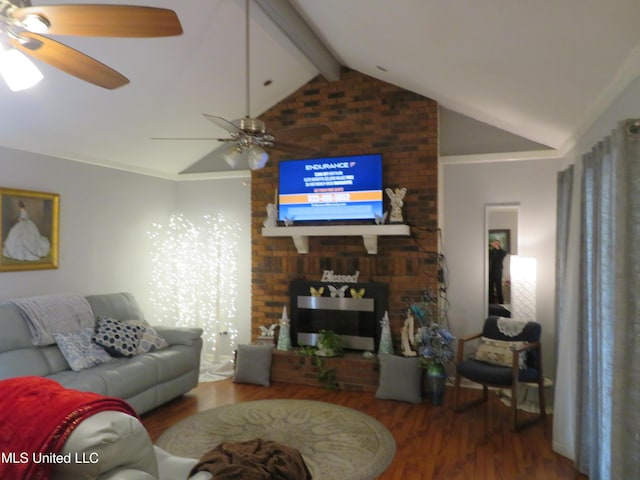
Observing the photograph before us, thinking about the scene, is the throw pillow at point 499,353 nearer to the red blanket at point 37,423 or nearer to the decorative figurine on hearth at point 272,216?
the decorative figurine on hearth at point 272,216

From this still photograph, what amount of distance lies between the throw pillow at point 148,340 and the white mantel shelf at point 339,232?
1.59 m

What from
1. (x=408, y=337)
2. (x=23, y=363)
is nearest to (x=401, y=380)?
(x=408, y=337)

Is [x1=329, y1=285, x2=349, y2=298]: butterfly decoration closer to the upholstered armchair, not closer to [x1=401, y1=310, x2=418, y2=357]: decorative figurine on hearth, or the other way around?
[x1=401, y1=310, x2=418, y2=357]: decorative figurine on hearth

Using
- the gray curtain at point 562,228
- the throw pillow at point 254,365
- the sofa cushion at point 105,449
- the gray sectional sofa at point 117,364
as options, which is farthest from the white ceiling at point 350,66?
→ the throw pillow at point 254,365

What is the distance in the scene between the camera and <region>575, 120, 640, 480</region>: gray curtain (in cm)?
194

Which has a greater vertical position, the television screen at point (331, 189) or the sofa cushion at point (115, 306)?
the television screen at point (331, 189)

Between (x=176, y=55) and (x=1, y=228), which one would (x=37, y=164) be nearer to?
(x=1, y=228)

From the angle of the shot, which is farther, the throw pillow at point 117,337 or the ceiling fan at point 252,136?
the throw pillow at point 117,337

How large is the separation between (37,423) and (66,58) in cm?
150

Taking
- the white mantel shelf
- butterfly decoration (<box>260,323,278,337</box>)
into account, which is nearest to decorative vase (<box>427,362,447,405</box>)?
the white mantel shelf

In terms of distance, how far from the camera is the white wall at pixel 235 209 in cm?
541

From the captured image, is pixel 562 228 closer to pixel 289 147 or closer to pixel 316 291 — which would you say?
pixel 289 147

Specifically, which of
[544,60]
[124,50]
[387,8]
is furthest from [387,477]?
[124,50]

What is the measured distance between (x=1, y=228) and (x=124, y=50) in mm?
1857
